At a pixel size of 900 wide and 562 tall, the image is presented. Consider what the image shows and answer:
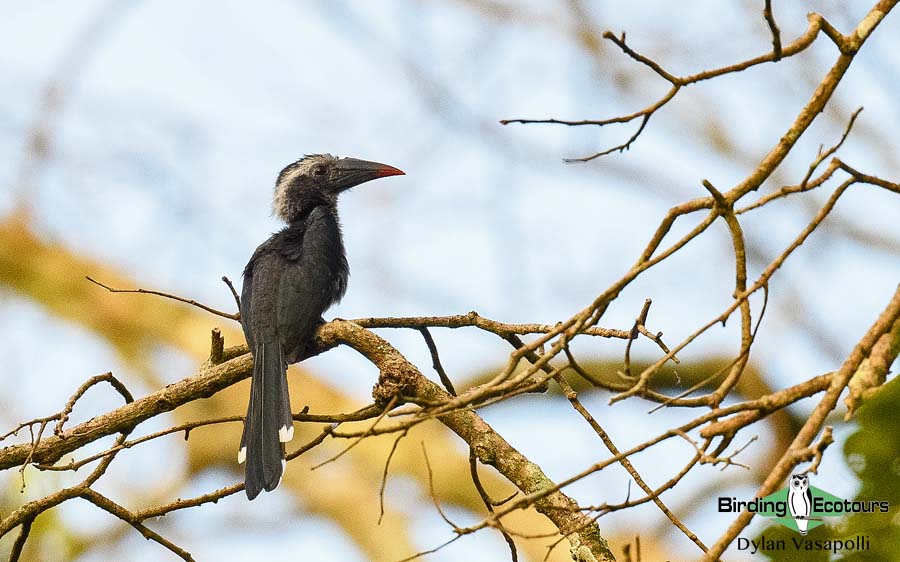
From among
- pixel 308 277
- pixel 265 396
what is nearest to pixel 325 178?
pixel 308 277

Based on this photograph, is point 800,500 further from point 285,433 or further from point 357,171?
point 357,171

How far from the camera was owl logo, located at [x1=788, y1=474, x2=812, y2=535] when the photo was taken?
1784 millimetres

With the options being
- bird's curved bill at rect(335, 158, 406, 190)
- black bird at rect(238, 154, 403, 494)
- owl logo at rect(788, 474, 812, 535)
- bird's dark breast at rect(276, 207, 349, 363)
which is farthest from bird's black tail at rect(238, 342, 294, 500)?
bird's curved bill at rect(335, 158, 406, 190)

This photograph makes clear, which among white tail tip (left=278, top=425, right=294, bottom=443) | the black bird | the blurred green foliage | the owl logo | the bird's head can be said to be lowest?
the blurred green foliage

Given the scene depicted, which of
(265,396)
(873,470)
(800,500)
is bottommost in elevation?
(873,470)

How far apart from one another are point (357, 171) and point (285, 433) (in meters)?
2.32

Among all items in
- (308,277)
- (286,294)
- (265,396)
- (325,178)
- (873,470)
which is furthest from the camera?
(325,178)

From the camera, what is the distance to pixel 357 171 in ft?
17.9

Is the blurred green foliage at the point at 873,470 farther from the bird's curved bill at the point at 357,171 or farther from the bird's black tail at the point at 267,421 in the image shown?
the bird's curved bill at the point at 357,171

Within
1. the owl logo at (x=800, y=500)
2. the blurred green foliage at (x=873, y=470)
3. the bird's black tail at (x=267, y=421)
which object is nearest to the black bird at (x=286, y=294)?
the bird's black tail at (x=267, y=421)

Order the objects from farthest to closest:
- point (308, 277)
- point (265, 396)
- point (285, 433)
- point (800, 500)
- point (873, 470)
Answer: point (308, 277)
point (265, 396)
point (285, 433)
point (800, 500)
point (873, 470)

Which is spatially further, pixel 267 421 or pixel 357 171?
pixel 357 171

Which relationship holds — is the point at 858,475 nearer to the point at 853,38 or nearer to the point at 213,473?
the point at 853,38

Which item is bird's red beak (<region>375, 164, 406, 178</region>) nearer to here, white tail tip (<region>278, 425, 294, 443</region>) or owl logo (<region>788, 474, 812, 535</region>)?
white tail tip (<region>278, 425, 294, 443</region>)
